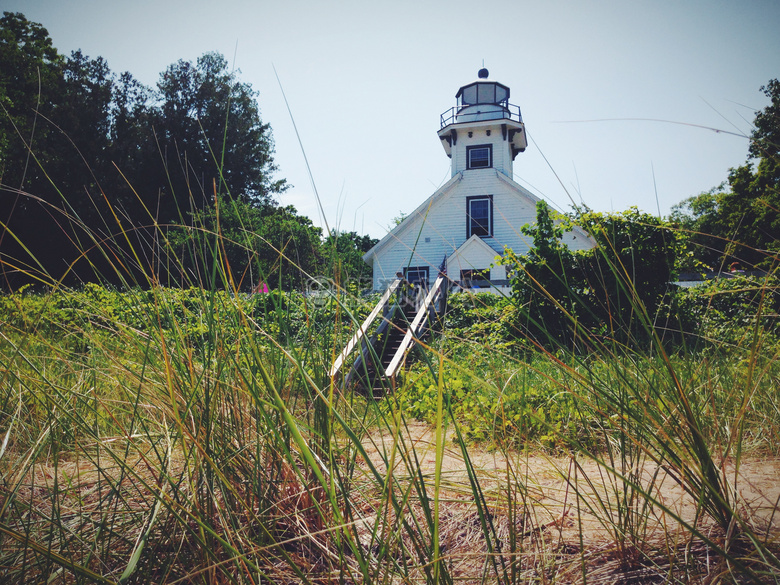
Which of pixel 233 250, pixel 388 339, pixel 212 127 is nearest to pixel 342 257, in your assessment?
pixel 233 250

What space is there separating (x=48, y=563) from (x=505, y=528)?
4.22 ft

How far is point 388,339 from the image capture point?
5.32m

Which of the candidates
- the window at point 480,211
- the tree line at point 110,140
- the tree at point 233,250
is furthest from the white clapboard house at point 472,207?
the tree at point 233,250

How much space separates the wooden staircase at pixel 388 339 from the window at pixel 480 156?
A: 1475 centimetres

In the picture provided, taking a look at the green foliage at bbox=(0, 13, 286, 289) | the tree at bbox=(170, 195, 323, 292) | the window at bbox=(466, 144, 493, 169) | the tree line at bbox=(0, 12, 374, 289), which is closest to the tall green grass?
the tree at bbox=(170, 195, 323, 292)

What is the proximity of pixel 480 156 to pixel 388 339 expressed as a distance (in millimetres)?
19230

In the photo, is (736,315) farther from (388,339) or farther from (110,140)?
(110,140)

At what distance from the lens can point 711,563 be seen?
3.48ft

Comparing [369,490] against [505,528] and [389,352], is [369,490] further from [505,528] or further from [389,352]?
[389,352]

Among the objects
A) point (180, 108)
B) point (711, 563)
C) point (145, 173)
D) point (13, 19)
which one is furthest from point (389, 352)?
point (13, 19)

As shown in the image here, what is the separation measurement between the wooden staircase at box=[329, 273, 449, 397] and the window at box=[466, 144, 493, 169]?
48.4ft

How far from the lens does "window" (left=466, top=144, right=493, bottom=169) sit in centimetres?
2194

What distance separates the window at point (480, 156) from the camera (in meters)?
21.9

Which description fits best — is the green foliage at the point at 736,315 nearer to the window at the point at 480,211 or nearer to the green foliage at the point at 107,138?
the window at the point at 480,211
